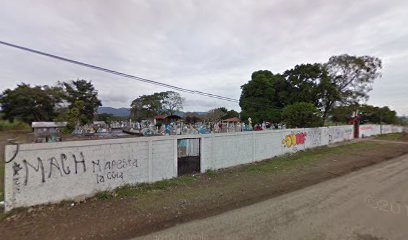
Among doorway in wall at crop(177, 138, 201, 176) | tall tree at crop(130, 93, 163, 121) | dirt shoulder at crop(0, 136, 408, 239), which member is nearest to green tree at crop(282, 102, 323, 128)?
dirt shoulder at crop(0, 136, 408, 239)

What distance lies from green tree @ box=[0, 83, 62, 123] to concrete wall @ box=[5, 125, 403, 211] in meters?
45.3

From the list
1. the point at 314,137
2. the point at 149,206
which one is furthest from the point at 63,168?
the point at 314,137

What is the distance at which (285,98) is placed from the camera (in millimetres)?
34719

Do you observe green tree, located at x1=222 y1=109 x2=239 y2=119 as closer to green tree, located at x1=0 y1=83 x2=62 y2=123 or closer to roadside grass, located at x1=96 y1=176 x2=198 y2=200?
green tree, located at x1=0 y1=83 x2=62 y2=123

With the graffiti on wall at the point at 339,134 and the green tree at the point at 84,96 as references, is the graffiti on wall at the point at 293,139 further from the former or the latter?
the green tree at the point at 84,96

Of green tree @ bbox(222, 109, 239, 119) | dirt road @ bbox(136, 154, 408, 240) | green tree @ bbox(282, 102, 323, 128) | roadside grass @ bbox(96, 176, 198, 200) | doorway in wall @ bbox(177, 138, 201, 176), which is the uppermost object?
green tree @ bbox(222, 109, 239, 119)

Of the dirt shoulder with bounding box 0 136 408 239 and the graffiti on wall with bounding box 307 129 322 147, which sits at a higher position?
the graffiti on wall with bounding box 307 129 322 147

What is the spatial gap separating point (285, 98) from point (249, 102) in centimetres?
576

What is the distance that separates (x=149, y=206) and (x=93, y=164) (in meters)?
2.24

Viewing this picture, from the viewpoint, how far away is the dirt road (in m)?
4.32

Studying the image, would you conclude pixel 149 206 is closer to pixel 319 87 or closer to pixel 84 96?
pixel 319 87

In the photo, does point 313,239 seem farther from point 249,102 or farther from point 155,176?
point 249,102

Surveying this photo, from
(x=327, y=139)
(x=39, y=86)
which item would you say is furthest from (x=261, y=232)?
(x=39, y=86)

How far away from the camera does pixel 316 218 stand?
501 centimetres
